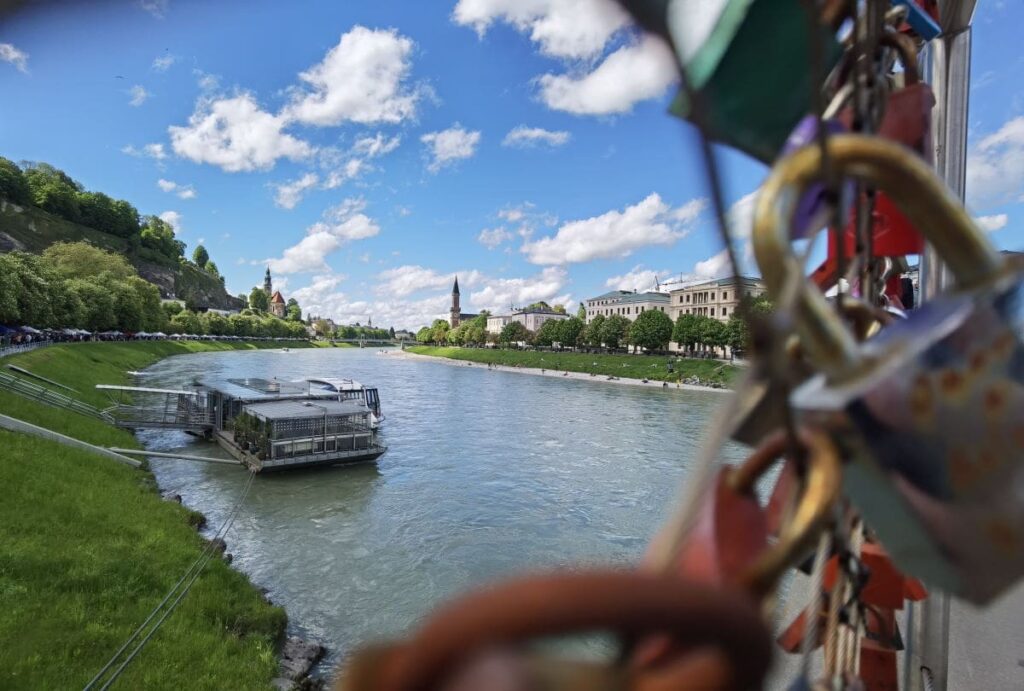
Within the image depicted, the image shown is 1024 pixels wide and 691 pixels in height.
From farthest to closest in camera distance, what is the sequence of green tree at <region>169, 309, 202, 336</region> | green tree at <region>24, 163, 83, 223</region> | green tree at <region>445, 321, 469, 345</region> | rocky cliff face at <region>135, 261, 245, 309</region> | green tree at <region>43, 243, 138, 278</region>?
green tree at <region>445, 321, 469, 345</region>
rocky cliff face at <region>135, 261, 245, 309</region>
green tree at <region>24, 163, 83, 223</region>
green tree at <region>169, 309, 202, 336</region>
green tree at <region>43, 243, 138, 278</region>

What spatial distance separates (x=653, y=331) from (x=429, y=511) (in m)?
62.4

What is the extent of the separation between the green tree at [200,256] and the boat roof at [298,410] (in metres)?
170

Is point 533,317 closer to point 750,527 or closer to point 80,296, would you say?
point 80,296

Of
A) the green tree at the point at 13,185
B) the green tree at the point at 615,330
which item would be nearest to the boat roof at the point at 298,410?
the green tree at the point at 615,330

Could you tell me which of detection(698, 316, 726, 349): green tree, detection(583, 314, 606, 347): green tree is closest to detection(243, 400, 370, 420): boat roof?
detection(698, 316, 726, 349): green tree

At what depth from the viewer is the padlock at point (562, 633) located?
1.39ft

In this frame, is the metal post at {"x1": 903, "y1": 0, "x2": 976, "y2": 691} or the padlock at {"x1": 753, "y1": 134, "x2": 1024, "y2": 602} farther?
the metal post at {"x1": 903, "y1": 0, "x2": 976, "y2": 691}

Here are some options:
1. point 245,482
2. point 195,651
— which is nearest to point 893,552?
point 195,651

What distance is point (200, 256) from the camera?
167 meters

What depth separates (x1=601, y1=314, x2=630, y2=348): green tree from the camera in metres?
82.6

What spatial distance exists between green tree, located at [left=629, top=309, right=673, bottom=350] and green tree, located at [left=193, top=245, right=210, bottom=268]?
487ft

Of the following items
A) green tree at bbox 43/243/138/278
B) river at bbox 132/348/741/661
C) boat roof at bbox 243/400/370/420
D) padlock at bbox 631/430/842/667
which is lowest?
river at bbox 132/348/741/661

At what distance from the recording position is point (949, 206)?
0.89 meters

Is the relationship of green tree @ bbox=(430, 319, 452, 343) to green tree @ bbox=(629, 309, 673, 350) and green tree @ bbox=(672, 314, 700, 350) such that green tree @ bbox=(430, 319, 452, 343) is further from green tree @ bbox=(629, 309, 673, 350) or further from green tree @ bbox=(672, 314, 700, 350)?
green tree @ bbox=(672, 314, 700, 350)
